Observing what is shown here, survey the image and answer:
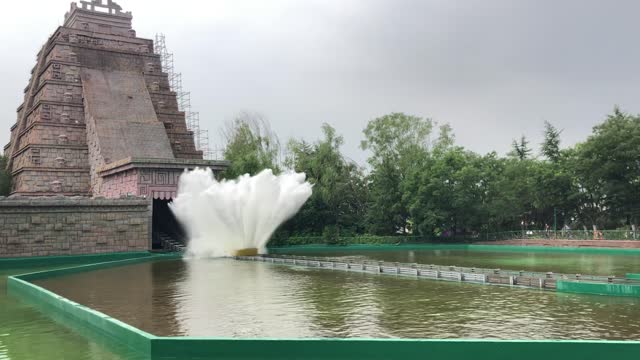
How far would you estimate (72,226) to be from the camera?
37.2 m

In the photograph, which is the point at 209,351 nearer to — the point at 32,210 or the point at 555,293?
the point at 555,293

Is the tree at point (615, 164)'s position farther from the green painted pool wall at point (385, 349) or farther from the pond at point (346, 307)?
the green painted pool wall at point (385, 349)

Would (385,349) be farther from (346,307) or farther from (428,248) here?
(428,248)

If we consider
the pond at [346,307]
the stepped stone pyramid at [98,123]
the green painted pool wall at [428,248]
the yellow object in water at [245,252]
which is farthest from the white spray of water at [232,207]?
the pond at [346,307]

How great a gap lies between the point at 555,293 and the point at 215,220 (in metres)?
25.0

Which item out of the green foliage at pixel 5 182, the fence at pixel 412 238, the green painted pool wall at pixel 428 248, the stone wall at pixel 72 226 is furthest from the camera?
the green foliage at pixel 5 182

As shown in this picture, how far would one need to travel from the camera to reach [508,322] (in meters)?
13.8

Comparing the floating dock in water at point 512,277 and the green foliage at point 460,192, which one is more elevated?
the green foliage at point 460,192

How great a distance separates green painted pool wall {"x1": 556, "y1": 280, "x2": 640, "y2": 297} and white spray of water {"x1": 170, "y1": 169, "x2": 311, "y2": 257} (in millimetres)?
22472

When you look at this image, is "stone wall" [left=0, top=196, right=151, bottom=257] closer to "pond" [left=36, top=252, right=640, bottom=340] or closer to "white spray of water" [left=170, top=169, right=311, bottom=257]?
"white spray of water" [left=170, top=169, right=311, bottom=257]

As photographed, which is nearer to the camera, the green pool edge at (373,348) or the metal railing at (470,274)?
the green pool edge at (373,348)

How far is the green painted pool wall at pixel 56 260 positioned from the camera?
3400cm

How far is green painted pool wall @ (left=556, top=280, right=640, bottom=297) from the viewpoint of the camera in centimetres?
1755

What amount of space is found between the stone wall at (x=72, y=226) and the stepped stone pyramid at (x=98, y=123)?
8.48 feet
